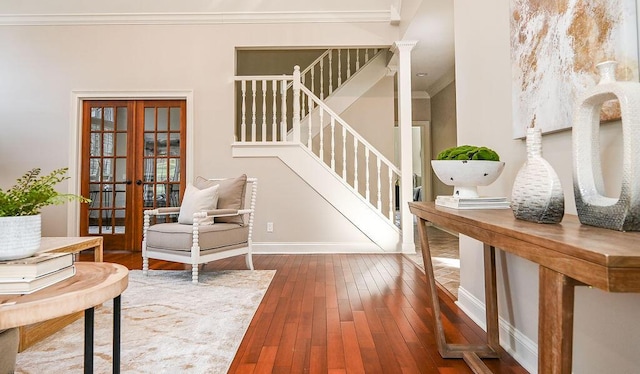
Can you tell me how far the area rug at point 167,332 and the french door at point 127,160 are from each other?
2024 mm

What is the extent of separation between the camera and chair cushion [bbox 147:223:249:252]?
9.77 ft

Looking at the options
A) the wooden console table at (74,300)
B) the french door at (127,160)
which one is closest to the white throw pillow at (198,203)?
the french door at (127,160)

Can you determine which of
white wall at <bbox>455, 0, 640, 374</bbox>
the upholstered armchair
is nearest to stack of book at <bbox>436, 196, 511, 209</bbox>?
white wall at <bbox>455, 0, 640, 374</bbox>

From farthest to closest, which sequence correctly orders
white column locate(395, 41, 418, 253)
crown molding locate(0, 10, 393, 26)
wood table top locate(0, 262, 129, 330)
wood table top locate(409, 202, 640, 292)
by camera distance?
1. crown molding locate(0, 10, 393, 26)
2. white column locate(395, 41, 418, 253)
3. wood table top locate(0, 262, 129, 330)
4. wood table top locate(409, 202, 640, 292)

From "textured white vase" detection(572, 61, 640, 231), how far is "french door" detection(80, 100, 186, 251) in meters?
4.54

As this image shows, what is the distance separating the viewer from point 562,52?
133 centimetres

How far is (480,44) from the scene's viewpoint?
7.02 ft

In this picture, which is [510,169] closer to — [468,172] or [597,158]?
[468,172]

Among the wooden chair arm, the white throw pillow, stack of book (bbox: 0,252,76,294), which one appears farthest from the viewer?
the wooden chair arm

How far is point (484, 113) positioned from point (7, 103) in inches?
229

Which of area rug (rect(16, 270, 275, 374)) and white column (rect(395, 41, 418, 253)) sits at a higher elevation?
white column (rect(395, 41, 418, 253))

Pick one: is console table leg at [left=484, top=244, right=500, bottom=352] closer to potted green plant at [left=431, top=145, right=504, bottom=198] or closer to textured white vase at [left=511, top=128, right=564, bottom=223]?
potted green plant at [left=431, top=145, right=504, bottom=198]

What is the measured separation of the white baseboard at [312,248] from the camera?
4391 millimetres

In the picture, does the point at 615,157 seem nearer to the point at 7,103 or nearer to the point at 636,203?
the point at 636,203
